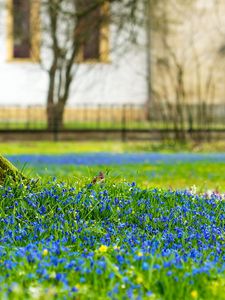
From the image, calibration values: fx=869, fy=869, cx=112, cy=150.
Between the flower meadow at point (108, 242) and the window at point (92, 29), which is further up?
the window at point (92, 29)

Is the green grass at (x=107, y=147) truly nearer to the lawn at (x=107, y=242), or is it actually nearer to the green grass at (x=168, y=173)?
the green grass at (x=168, y=173)

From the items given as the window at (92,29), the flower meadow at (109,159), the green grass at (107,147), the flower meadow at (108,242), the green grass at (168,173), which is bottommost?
the green grass at (107,147)

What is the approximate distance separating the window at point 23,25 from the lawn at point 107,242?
24393 millimetres

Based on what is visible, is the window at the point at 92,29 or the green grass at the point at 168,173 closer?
the green grass at the point at 168,173

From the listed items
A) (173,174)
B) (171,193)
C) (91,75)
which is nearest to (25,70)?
(91,75)

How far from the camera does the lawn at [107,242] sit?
14.1 feet

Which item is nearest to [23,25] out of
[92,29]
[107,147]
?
[92,29]

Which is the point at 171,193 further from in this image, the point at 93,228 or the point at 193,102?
the point at 193,102

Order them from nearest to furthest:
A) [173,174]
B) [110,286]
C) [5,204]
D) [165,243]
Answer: [110,286] → [165,243] → [5,204] → [173,174]

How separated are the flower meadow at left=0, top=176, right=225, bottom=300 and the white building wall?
→ 92.3 ft

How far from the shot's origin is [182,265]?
184 inches

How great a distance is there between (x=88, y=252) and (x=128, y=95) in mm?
30974

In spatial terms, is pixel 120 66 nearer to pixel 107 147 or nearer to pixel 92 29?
pixel 92 29

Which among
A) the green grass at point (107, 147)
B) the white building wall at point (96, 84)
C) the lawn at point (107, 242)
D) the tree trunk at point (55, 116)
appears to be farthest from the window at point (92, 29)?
the lawn at point (107, 242)
